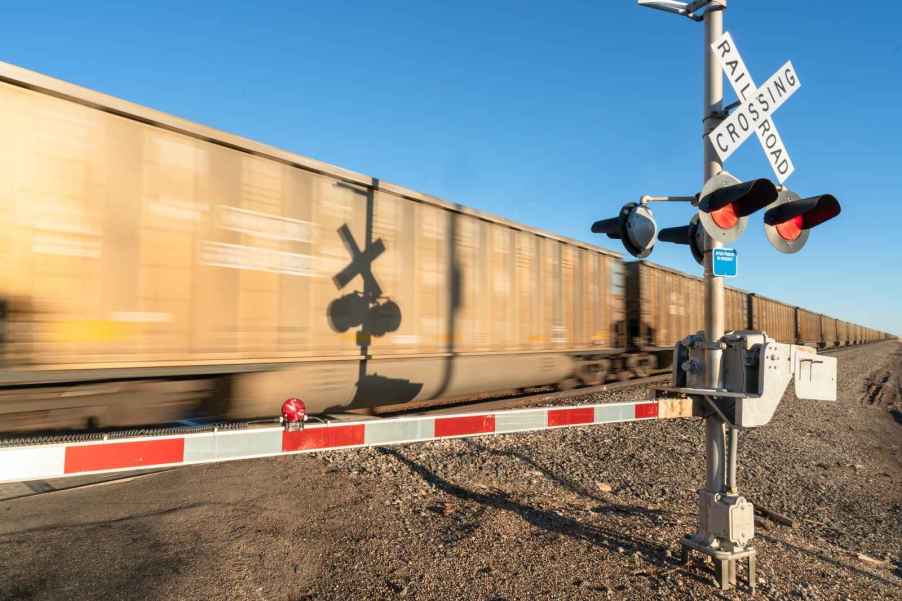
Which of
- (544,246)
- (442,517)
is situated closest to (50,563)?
(442,517)

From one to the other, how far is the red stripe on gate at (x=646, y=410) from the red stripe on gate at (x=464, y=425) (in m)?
1.19

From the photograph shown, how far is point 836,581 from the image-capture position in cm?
401

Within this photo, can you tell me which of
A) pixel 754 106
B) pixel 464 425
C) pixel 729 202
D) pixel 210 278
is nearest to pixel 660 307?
pixel 754 106

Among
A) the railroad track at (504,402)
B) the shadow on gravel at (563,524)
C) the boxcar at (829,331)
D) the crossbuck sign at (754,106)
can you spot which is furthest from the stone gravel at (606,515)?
the boxcar at (829,331)

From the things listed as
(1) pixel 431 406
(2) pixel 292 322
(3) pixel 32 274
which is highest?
(3) pixel 32 274

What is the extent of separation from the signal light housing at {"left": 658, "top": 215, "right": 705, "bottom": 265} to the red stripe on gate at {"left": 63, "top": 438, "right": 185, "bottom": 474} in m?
4.01

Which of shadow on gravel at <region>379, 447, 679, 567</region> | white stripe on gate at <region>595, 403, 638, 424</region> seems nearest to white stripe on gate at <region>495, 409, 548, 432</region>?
white stripe on gate at <region>595, 403, 638, 424</region>

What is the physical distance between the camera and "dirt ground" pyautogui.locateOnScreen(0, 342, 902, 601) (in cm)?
377

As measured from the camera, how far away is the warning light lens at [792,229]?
13.3 feet

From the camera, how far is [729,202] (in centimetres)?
358

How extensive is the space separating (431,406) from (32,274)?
19.1 feet

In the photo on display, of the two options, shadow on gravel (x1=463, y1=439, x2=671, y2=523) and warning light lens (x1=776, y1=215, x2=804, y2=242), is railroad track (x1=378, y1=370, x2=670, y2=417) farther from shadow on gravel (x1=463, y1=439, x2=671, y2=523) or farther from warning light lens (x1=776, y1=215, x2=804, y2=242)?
→ warning light lens (x1=776, y1=215, x2=804, y2=242)

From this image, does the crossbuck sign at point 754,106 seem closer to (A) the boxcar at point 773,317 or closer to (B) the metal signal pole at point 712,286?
(B) the metal signal pole at point 712,286

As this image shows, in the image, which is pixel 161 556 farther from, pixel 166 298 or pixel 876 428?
pixel 876 428
